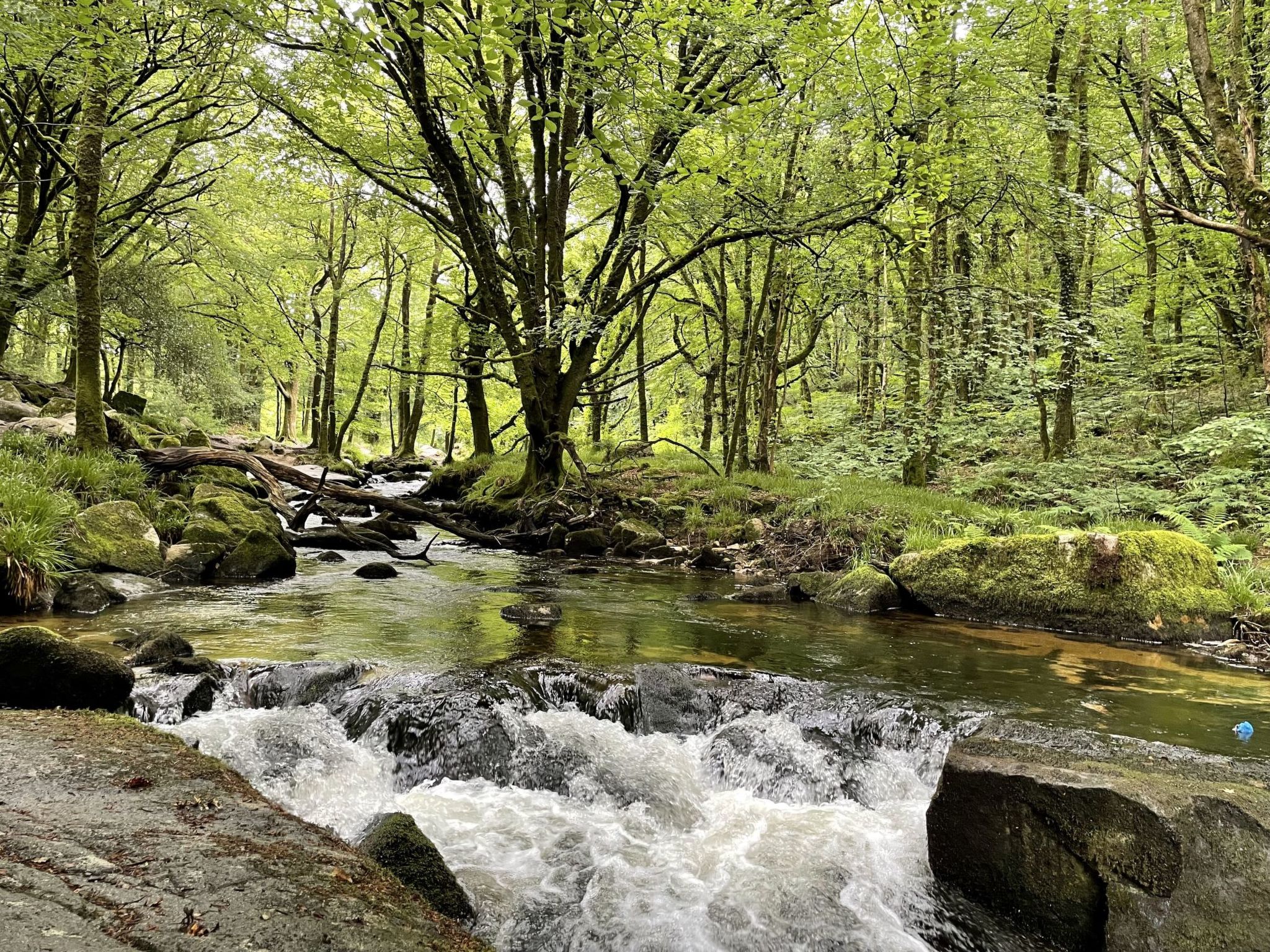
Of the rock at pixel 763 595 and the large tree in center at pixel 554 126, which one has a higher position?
the large tree in center at pixel 554 126

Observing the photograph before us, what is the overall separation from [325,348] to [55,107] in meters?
13.5

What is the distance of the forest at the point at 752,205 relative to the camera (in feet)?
28.0

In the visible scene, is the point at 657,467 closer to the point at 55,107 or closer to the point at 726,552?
the point at 726,552

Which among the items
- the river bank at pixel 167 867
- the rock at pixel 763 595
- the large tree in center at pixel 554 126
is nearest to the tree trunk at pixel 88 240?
the large tree in center at pixel 554 126

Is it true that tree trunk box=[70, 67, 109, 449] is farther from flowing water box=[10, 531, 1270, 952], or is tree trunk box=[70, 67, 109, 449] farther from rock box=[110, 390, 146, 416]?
rock box=[110, 390, 146, 416]

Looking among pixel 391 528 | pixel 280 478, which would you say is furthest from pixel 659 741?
pixel 280 478

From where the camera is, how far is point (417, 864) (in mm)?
2965

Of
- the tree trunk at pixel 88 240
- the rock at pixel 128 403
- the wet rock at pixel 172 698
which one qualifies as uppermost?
the tree trunk at pixel 88 240

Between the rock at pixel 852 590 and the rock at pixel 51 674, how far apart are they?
7.59 m

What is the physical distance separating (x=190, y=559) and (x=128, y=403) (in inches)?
451

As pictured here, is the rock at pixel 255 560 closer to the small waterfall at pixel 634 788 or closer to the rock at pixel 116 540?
the rock at pixel 116 540

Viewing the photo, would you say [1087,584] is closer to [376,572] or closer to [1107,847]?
[1107,847]

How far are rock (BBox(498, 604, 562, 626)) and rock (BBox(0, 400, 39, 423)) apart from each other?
36.0ft

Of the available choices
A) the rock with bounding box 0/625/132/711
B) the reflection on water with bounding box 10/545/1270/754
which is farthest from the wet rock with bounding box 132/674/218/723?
the reflection on water with bounding box 10/545/1270/754
